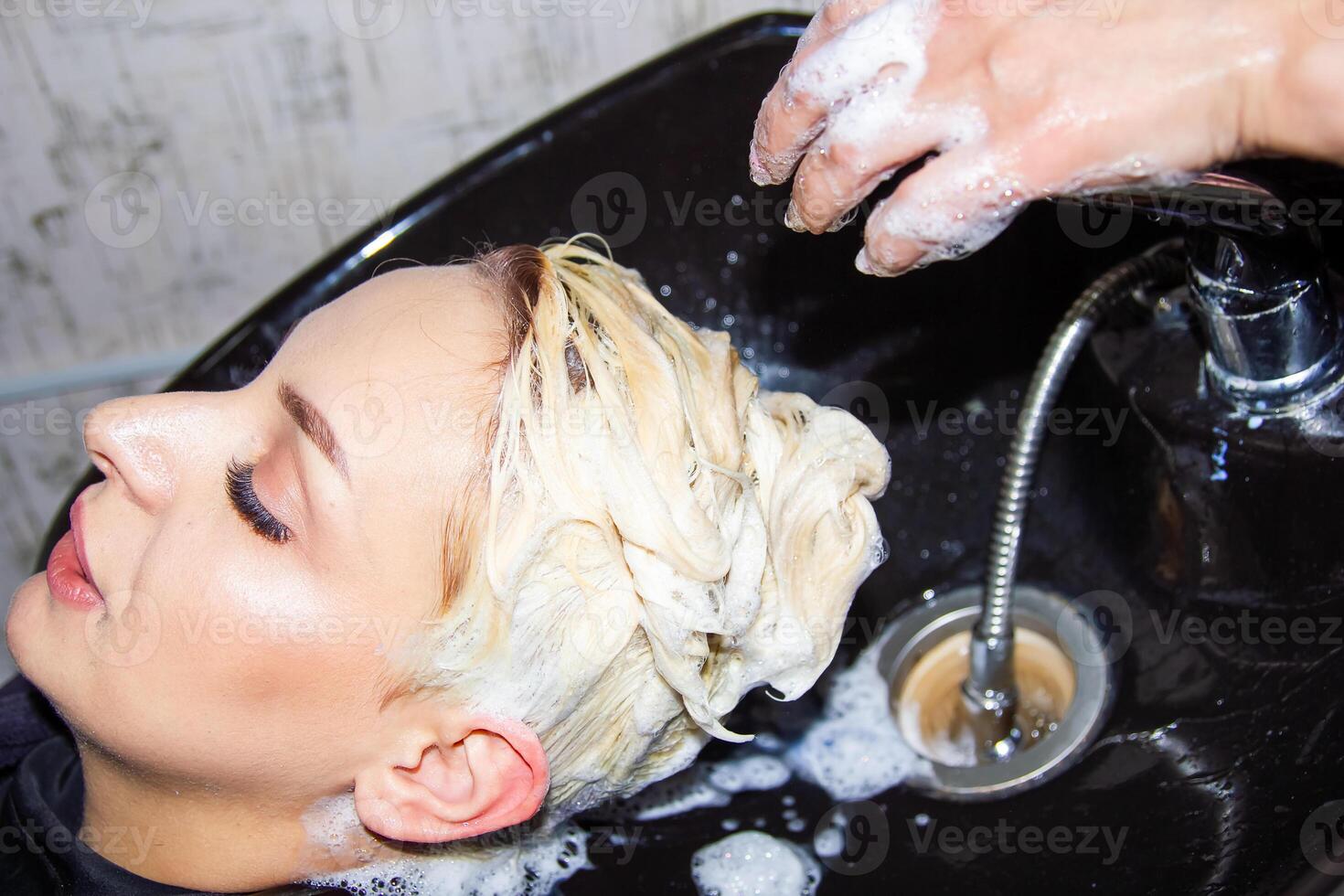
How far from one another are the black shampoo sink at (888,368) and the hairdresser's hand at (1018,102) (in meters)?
0.29

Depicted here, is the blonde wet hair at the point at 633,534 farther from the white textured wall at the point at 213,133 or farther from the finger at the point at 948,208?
the white textured wall at the point at 213,133

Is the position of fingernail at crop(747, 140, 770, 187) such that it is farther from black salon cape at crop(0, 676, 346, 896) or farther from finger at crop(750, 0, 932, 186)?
black salon cape at crop(0, 676, 346, 896)

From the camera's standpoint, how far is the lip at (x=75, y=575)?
0.74 m

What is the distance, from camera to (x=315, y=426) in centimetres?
70

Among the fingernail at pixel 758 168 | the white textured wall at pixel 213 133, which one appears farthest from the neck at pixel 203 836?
the white textured wall at pixel 213 133

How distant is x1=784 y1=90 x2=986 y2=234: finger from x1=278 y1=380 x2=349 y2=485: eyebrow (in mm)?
304

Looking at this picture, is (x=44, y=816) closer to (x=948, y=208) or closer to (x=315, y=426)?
(x=315, y=426)

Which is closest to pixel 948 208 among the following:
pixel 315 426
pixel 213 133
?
pixel 315 426

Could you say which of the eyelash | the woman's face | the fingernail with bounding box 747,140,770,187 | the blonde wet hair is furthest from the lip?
the fingernail with bounding box 747,140,770,187

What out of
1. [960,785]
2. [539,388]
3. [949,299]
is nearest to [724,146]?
[949,299]

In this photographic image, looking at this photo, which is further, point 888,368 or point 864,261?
point 888,368

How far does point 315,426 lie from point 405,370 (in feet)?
0.20

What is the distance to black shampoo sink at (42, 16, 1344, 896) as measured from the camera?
0.87m

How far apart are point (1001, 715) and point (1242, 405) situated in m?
0.31
